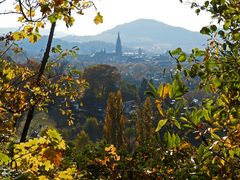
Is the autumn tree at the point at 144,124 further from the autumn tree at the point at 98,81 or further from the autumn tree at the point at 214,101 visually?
the autumn tree at the point at 98,81

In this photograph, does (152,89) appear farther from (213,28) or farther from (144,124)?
(144,124)

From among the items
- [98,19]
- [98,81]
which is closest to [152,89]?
[98,19]

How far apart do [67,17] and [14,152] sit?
1.35 m

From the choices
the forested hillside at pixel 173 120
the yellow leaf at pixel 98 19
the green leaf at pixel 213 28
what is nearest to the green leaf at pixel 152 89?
the forested hillside at pixel 173 120

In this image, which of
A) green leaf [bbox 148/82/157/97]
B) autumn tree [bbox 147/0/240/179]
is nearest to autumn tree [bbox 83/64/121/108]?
autumn tree [bbox 147/0/240/179]

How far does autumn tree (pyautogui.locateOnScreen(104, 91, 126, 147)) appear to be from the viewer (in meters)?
36.0

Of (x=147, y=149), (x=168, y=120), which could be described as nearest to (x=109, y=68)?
(x=147, y=149)

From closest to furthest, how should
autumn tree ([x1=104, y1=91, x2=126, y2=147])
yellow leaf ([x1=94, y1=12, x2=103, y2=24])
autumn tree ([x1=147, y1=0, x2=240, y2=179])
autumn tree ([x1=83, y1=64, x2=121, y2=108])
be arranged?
autumn tree ([x1=147, y1=0, x2=240, y2=179]) → yellow leaf ([x1=94, y1=12, x2=103, y2=24]) → autumn tree ([x1=104, y1=91, x2=126, y2=147]) → autumn tree ([x1=83, y1=64, x2=121, y2=108])

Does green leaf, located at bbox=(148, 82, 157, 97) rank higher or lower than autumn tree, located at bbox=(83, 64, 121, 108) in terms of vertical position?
higher

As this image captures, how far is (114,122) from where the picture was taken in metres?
37.6

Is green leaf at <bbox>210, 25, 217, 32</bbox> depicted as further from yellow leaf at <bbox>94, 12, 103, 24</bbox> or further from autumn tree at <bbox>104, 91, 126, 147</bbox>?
autumn tree at <bbox>104, 91, 126, 147</bbox>

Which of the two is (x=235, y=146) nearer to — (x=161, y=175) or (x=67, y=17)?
(x=67, y=17)

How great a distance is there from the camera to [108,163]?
6035mm

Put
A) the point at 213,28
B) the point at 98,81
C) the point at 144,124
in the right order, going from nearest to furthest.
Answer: the point at 213,28 → the point at 144,124 → the point at 98,81
